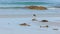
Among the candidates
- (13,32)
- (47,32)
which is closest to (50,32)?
(47,32)

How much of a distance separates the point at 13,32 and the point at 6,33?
0.29 meters

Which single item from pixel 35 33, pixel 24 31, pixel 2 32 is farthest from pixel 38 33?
pixel 2 32

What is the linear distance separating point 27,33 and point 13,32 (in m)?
0.51

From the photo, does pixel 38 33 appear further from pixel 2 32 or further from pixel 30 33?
pixel 2 32

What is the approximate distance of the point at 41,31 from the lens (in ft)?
28.6

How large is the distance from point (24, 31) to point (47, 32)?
2.80 feet

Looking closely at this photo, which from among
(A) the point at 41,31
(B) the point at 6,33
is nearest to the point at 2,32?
(B) the point at 6,33

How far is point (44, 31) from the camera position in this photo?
871cm

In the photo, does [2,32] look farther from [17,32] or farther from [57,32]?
[57,32]

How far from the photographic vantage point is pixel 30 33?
8328mm

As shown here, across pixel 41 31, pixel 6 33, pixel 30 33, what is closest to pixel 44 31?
pixel 41 31

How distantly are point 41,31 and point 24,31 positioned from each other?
24.5 inches

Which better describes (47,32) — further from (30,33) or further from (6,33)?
(6,33)

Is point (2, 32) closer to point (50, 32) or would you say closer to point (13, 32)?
point (13, 32)
